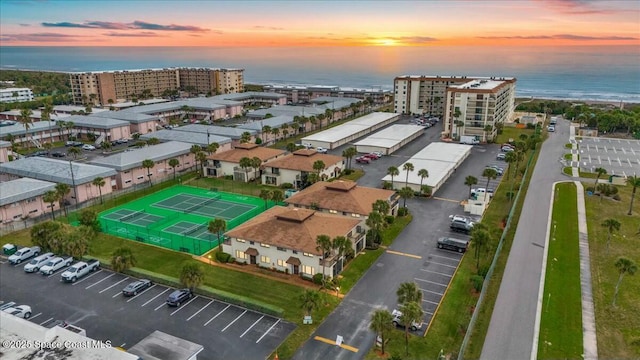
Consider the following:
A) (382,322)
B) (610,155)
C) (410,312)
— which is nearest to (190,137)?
(382,322)

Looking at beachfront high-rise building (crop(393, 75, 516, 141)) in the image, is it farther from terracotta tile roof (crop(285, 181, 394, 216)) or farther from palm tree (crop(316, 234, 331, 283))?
palm tree (crop(316, 234, 331, 283))

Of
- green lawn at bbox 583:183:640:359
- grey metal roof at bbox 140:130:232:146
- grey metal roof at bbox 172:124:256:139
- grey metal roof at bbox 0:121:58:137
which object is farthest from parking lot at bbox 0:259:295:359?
grey metal roof at bbox 0:121:58:137

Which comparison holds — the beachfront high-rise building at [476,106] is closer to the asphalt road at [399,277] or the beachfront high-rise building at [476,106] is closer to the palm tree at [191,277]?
the asphalt road at [399,277]

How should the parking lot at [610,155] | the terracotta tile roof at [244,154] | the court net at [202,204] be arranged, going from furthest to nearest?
the parking lot at [610,155] < the terracotta tile roof at [244,154] < the court net at [202,204]

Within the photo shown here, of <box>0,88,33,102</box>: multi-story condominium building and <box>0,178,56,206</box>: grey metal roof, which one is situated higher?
<box>0,88,33,102</box>: multi-story condominium building

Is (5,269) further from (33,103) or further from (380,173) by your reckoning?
(33,103)

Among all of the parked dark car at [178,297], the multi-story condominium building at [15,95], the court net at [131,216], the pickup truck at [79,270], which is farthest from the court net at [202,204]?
the multi-story condominium building at [15,95]

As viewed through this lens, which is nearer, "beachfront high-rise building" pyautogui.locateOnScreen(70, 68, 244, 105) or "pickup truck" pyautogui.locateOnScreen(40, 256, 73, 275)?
"pickup truck" pyautogui.locateOnScreen(40, 256, 73, 275)
